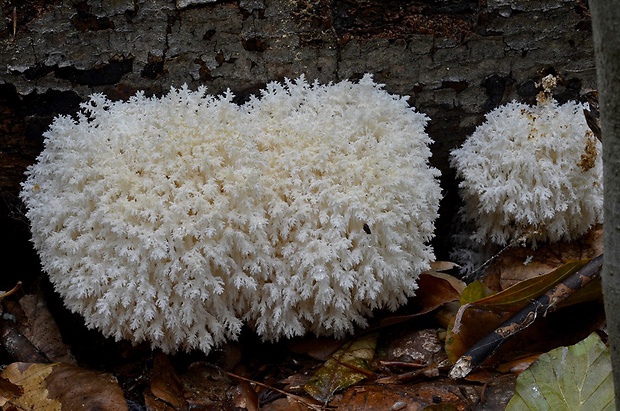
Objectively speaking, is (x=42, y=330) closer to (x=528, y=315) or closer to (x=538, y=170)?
(x=528, y=315)

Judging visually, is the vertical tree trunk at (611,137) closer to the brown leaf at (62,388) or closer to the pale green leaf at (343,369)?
the pale green leaf at (343,369)

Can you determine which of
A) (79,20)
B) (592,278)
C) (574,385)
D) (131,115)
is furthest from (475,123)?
(79,20)

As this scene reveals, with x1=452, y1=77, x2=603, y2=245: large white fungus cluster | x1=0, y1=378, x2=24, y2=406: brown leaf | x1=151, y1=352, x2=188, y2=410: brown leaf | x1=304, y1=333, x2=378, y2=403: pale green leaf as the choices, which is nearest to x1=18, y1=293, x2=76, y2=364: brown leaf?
x1=0, y1=378, x2=24, y2=406: brown leaf

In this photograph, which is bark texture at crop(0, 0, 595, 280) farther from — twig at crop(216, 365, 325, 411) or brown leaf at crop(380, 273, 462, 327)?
twig at crop(216, 365, 325, 411)

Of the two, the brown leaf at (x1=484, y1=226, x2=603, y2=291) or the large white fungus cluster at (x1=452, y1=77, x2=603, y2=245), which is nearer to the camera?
the large white fungus cluster at (x1=452, y1=77, x2=603, y2=245)

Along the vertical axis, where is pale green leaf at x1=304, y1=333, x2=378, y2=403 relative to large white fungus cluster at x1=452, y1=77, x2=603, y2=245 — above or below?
below

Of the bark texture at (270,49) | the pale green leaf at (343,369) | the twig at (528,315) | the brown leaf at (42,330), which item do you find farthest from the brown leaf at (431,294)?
the brown leaf at (42,330)

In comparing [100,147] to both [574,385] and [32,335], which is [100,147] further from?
[574,385]
